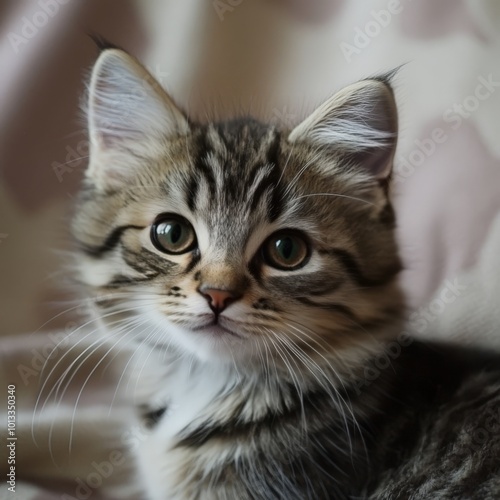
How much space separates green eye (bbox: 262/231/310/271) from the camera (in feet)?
3.14

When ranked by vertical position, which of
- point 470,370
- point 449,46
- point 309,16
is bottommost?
point 470,370

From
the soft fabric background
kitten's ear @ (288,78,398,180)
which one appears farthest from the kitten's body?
kitten's ear @ (288,78,398,180)

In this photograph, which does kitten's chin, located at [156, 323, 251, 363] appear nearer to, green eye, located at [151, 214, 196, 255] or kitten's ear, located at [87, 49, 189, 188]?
green eye, located at [151, 214, 196, 255]

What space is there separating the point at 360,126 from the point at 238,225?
0.28 metres

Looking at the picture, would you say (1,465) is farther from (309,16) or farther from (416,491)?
(309,16)

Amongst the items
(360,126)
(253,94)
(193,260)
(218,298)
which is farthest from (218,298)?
(253,94)

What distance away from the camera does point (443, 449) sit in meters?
0.97

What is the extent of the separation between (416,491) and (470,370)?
0.28m

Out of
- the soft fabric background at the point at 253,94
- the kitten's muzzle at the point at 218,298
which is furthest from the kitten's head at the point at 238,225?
the soft fabric background at the point at 253,94

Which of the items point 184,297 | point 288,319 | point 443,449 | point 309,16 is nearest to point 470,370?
point 443,449

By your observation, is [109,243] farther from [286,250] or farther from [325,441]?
[325,441]

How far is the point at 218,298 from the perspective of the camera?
854mm

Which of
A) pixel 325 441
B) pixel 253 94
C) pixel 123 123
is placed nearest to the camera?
pixel 325 441

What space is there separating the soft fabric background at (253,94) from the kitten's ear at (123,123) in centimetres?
12
